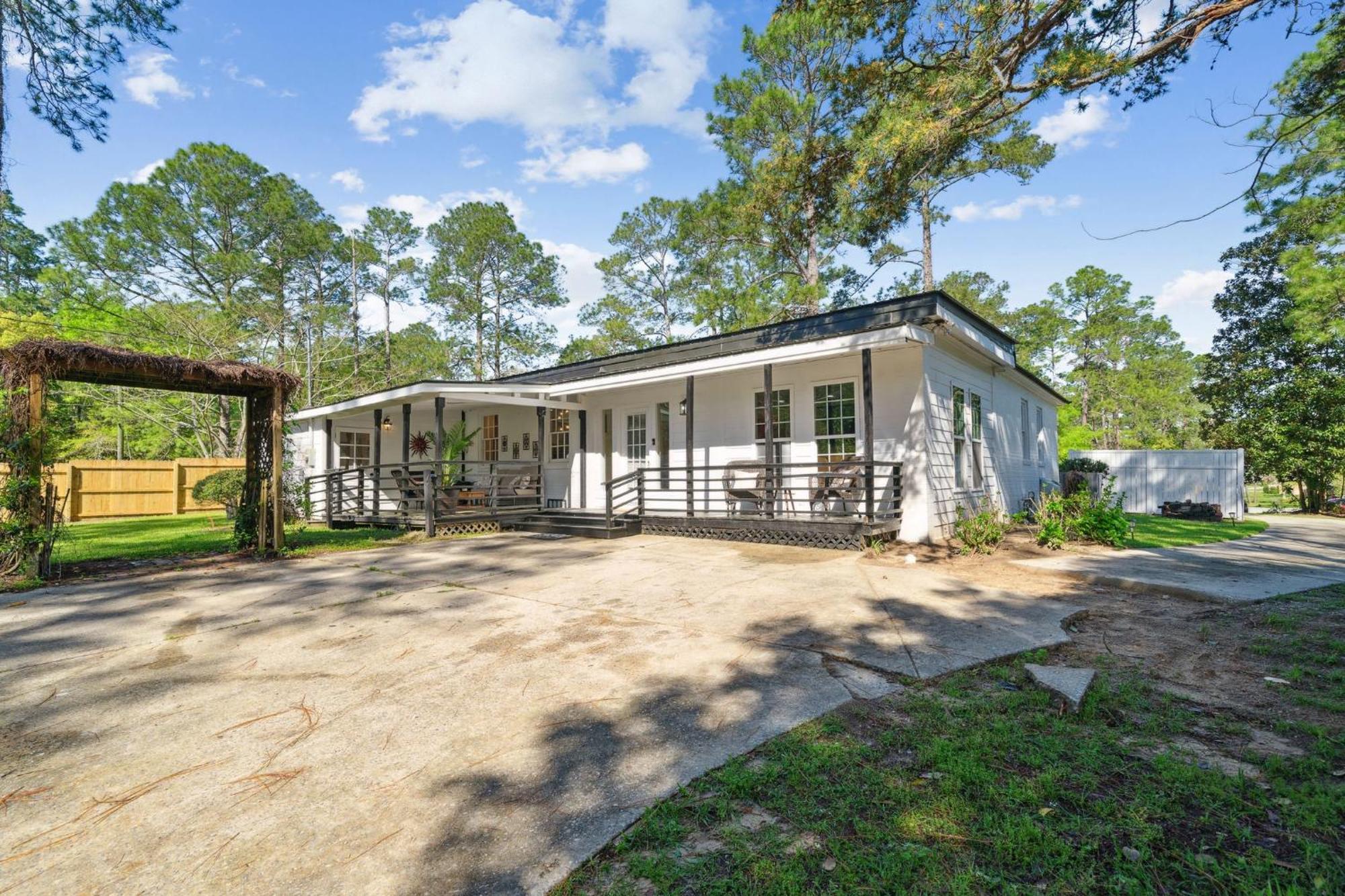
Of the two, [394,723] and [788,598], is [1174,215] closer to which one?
[788,598]

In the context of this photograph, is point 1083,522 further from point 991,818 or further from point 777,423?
point 991,818

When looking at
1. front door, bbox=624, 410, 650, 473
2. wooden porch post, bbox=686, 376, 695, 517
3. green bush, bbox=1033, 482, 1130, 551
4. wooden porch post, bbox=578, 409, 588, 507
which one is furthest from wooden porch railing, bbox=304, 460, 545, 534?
green bush, bbox=1033, 482, 1130, 551

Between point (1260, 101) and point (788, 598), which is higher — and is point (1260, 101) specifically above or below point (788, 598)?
above

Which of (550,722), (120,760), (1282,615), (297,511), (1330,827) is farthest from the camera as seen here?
(297,511)

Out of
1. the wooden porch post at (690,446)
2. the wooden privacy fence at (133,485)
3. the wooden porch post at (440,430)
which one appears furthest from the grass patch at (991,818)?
the wooden privacy fence at (133,485)

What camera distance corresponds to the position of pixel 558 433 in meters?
14.3

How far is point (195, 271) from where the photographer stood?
22.7 metres

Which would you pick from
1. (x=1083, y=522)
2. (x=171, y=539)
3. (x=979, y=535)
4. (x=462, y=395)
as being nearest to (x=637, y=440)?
(x=462, y=395)

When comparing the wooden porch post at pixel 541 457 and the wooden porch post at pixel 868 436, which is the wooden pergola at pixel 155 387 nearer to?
the wooden porch post at pixel 541 457

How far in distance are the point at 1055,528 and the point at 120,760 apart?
31.7ft

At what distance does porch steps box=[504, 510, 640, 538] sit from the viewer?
10.3 m

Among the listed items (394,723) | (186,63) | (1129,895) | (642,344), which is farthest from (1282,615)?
(642,344)

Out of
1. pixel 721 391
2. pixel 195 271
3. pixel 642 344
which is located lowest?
pixel 721 391

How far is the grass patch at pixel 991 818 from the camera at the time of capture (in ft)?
5.30
